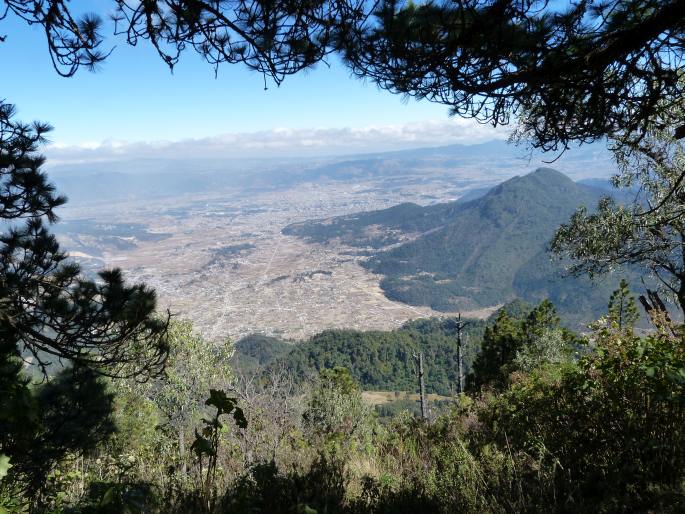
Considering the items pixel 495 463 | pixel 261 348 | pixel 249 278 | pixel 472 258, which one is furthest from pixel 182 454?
pixel 472 258

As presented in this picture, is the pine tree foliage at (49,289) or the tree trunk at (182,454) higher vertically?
the pine tree foliage at (49,289)

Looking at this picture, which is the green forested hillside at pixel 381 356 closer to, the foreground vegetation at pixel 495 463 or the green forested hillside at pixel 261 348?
the green forested hillside at pixel 261 348

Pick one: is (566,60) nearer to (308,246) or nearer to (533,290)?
(533,290)

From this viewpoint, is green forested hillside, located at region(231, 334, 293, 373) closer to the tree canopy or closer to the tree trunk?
the tree trunk

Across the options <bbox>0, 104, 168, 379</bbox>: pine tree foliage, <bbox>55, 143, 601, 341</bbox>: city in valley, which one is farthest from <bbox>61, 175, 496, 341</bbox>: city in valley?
<bbox>0, 104, 168, 379</bbox>: pine tree foliage

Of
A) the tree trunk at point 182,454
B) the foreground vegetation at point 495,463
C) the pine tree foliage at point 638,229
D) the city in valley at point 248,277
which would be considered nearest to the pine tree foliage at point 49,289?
the foreground vegetation at point 495,463

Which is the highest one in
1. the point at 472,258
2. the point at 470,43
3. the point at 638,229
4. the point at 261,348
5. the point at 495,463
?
the point at 470,43

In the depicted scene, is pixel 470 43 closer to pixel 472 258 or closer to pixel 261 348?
pixel 261 348

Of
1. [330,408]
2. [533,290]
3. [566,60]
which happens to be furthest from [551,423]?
[533,290]
